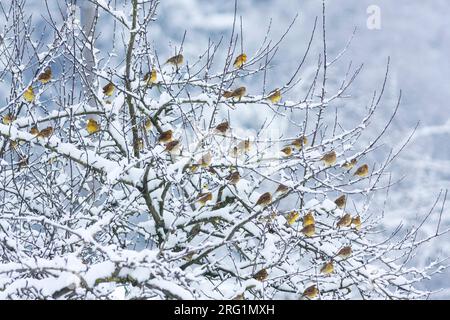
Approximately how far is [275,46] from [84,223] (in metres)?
2.48

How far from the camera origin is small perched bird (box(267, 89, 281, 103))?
21.1 feet

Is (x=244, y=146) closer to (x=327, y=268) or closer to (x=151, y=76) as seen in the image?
(x=151, y=76)

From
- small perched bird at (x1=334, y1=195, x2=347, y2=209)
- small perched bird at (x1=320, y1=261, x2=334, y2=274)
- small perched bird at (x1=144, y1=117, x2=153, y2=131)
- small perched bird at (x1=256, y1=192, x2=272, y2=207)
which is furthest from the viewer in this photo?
small perched bird at (x1=144, y1=117, x2=153, y2=131)

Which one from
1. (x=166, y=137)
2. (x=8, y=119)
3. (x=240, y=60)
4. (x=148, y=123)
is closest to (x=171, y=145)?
(x=166, y=137)

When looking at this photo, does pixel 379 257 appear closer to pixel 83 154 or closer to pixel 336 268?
pixel 336 268

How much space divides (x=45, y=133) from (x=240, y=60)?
1840 millimetres

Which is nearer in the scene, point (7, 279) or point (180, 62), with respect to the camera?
point (7, 279)

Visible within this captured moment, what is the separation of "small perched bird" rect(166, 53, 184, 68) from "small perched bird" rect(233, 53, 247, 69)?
1.88 ft

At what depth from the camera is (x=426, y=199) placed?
20.2 meters

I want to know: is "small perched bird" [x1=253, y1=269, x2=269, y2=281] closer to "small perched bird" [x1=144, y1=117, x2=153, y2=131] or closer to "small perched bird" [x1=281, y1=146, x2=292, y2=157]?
"small perched bird" [x1=281, y1=146, x2=292, y2=157]

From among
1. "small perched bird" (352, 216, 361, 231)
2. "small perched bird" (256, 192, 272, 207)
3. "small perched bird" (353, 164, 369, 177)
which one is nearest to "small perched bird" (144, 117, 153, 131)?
"small perched bird" (256, 192, 272, 207)

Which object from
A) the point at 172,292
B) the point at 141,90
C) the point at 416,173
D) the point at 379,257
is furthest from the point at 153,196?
the point at 416,173

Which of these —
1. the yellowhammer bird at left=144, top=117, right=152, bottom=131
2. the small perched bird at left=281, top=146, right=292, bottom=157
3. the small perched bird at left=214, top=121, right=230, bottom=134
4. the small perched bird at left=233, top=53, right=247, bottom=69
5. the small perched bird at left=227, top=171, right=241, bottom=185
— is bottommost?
the small perched bird at left=227, top=171, right=241, bottom=185

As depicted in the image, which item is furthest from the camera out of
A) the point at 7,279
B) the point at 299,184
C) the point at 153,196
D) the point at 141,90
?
the point at 141,90
